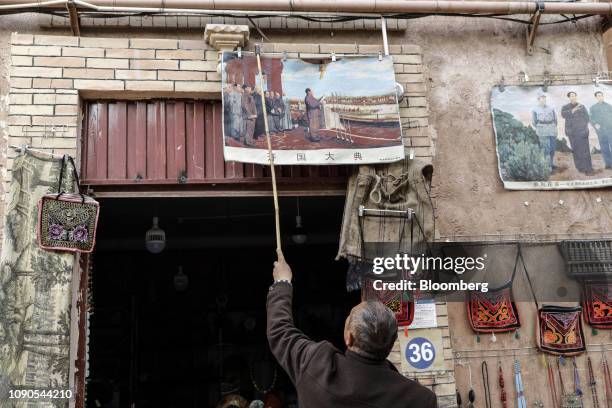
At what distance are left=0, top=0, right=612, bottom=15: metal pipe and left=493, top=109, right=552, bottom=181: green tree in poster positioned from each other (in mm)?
971

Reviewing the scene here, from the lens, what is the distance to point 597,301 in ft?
18.2

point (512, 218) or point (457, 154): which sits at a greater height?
point (457, 154)

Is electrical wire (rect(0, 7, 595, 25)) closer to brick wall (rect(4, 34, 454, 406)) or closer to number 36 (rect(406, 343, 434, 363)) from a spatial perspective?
brick wall (rect(4, 34, 454, 406))

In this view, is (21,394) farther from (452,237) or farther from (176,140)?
(452,237)

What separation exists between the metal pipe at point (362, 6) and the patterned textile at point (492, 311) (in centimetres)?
242

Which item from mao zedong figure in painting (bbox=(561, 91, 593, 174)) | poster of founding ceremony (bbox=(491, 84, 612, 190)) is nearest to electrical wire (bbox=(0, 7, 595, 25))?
poster of founding ceremony (bbox=(491, 84, 612, 190))

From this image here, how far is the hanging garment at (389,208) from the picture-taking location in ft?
16.7

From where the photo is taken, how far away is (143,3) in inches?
202

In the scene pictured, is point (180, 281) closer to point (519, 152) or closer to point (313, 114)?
point (313, 114)

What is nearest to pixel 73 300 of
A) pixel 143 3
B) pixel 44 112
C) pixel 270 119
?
pixel 44 112

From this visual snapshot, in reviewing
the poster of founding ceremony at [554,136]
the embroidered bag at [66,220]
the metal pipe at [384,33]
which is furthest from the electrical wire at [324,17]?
the embroidered bag at [66,220]

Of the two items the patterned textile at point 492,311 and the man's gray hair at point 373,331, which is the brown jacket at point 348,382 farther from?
the patterned textile at point 492,311

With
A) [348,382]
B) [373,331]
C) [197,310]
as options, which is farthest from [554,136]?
[197,310]

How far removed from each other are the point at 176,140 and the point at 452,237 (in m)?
2.45
